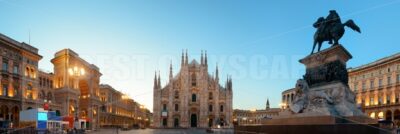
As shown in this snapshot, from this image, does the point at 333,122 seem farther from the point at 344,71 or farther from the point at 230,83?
the point at 230,83

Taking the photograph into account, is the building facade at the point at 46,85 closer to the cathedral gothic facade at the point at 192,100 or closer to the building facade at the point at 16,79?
the building facade at the point at 16,79

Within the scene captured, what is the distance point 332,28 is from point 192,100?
83.1 m

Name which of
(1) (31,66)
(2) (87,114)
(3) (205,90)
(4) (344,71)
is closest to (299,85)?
(4) (344,71)

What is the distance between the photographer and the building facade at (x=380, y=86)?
188 ft

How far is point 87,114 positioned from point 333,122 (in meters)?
58.5

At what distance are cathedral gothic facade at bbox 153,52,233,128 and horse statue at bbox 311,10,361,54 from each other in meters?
78.4

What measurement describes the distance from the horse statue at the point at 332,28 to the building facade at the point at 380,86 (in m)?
44.3

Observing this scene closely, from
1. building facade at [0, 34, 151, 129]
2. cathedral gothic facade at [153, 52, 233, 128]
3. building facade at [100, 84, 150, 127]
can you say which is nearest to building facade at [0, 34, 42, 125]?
building facade at [0, 34, 151, 129]

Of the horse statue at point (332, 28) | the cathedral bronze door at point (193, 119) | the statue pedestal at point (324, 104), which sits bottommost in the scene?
the cathedral bronze door at point (193, 119)

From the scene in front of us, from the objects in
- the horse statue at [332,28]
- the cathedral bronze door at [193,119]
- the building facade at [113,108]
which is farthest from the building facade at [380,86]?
the building facade at [113,108]

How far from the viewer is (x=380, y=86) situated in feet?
202

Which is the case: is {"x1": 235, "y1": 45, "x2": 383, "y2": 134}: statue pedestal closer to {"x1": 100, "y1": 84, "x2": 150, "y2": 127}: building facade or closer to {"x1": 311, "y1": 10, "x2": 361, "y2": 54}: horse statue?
{"x1": 311, "y1": 10, "x2": 361, "y2": 54}: horse statue

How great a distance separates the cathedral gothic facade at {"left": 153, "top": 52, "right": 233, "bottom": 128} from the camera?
9631 centimetres

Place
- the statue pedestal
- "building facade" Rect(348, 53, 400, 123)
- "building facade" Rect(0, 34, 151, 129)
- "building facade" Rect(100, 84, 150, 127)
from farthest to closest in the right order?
Answer: "building facade" Rect(100, 84, 150, 127), "building facade" Rect(348, 53, 400, 123), "building facade" Rect(0, 34, 151, 129), the statue pedestal
